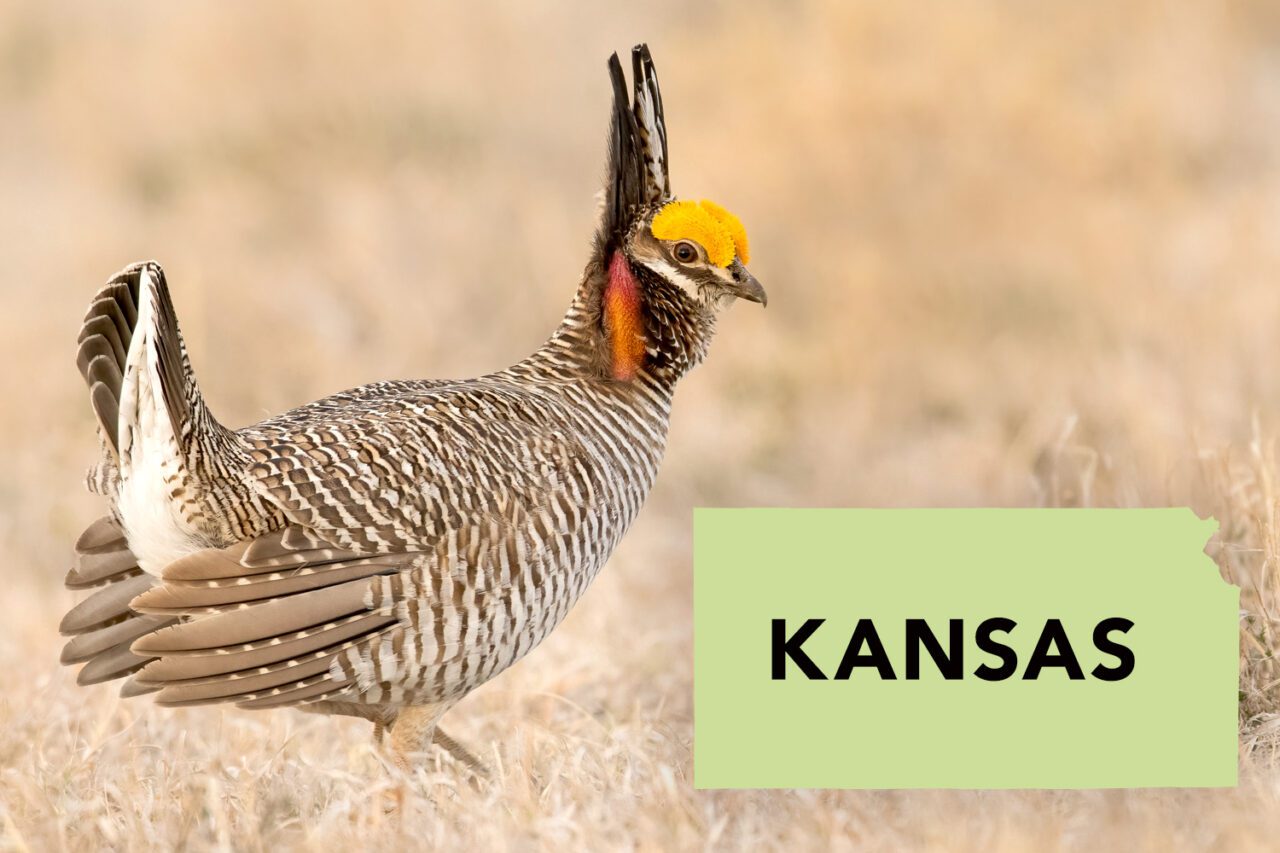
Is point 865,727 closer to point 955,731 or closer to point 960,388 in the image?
point 955,731

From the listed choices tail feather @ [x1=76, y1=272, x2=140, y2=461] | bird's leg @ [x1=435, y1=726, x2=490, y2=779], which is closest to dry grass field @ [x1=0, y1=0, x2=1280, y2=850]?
bird's leg @ [x1=435, y1=726, x2=490, y2=779]

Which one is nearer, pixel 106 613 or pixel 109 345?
pixel 109 345

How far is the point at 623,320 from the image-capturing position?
406 cm

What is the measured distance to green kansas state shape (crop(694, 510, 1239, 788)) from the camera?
3297mm

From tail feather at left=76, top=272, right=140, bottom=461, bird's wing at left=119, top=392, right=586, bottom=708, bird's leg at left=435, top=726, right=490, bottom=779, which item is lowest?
bird's leg at left=435, top=726, right=490, bottom=779

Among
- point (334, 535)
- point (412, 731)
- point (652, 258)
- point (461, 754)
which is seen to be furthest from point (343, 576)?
point (652, 258)

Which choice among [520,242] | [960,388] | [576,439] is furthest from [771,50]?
[576,439]

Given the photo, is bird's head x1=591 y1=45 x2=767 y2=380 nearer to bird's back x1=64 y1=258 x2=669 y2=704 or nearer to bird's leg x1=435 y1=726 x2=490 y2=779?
bird's back x1=64 y1=258 x2=669 y2=704

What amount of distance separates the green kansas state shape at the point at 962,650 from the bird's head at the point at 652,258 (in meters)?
0.80

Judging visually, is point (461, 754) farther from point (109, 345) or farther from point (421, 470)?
point (109, 345)

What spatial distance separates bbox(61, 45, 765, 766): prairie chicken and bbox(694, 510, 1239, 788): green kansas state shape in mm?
418

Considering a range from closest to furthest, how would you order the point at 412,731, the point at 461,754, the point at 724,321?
1. the point at 412,731
2. the point at 461,754
3. the point at 724,321

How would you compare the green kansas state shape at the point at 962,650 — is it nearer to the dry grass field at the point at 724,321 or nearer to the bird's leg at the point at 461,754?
the dry grass field at the point at 724,321

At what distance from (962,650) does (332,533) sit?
125 cm
